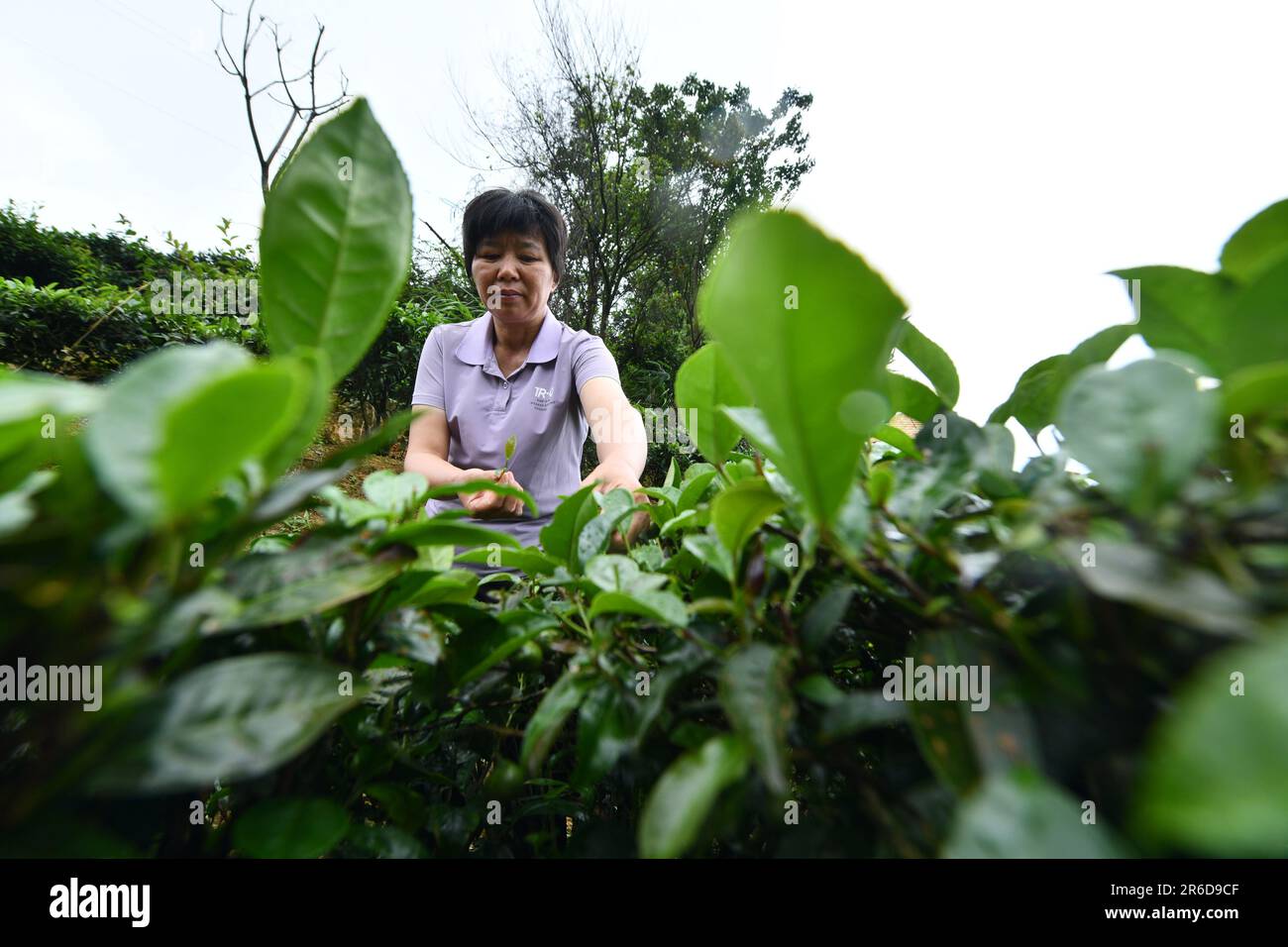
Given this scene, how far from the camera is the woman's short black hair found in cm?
175

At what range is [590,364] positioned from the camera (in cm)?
166

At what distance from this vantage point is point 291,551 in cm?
29

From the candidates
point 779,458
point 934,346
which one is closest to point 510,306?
point 934,346

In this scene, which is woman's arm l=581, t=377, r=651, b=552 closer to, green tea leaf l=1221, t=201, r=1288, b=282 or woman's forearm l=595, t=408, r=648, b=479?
woman's forearm l=595, t=408, r=648, b=479

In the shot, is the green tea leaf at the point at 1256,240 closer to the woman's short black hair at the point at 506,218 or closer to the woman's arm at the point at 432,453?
the woman's arm at the point at 432,453

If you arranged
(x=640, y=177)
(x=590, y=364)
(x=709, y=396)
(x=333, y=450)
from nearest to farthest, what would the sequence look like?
(x=709, y=396)
(x=590, y=364)
(x=333, y=450)
(x=640, y=177)

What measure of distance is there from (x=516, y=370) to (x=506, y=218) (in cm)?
44

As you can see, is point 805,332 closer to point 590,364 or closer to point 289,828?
point 289,828

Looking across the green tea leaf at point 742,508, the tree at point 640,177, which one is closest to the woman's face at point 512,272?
the green tea leaf at point 742,508

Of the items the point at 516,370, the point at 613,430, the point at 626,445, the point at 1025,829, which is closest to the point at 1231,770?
the point at 1025,829

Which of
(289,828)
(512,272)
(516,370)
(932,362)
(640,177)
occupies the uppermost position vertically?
(640,177)

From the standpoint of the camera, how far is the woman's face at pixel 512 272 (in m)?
1.74
